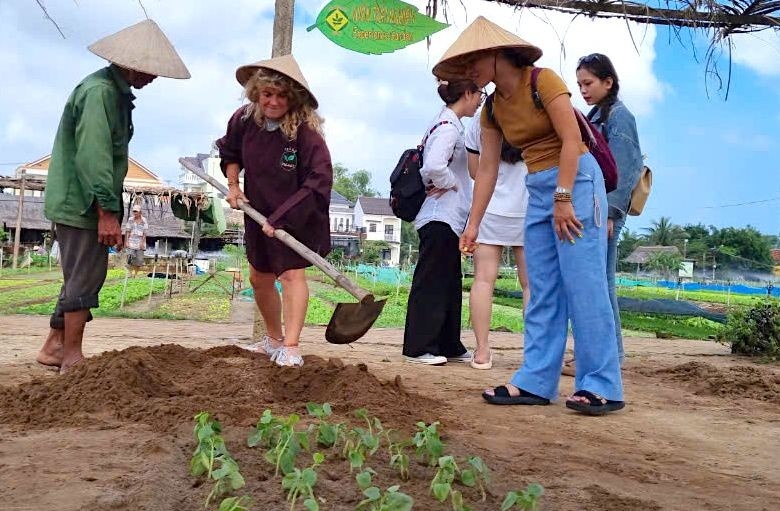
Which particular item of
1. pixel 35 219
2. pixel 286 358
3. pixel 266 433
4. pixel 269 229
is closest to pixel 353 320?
pixel 286 358

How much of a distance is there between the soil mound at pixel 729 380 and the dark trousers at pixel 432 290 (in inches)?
58.7

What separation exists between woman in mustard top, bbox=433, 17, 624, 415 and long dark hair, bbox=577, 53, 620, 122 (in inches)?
38.5

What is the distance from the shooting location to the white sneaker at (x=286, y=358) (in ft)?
12.6

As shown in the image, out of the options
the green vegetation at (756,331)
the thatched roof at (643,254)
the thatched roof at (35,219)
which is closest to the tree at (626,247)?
the thatched roof at (643,254)

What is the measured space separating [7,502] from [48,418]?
3.30 feet

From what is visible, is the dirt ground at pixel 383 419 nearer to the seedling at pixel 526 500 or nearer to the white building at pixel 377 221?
the seedling at pixel 526 500

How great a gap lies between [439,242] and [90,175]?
2124 mm

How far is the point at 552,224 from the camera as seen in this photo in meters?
3.59

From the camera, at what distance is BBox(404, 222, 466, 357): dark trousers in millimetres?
4844

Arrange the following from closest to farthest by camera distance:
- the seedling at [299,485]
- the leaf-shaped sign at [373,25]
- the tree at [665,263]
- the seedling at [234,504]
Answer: the seedling at [234,504] < the seedling at [299,485] < the leaf-shaped sign at [373,25] < the tree at [665,263]

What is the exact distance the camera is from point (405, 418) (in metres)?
2.85

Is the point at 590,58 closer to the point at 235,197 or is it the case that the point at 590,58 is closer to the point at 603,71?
the point at 603,71

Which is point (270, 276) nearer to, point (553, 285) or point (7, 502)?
point (553, 285)

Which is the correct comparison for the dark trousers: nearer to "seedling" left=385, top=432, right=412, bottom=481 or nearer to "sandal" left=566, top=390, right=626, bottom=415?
"sandal" left=566, top=390, right=626, bottom=415
